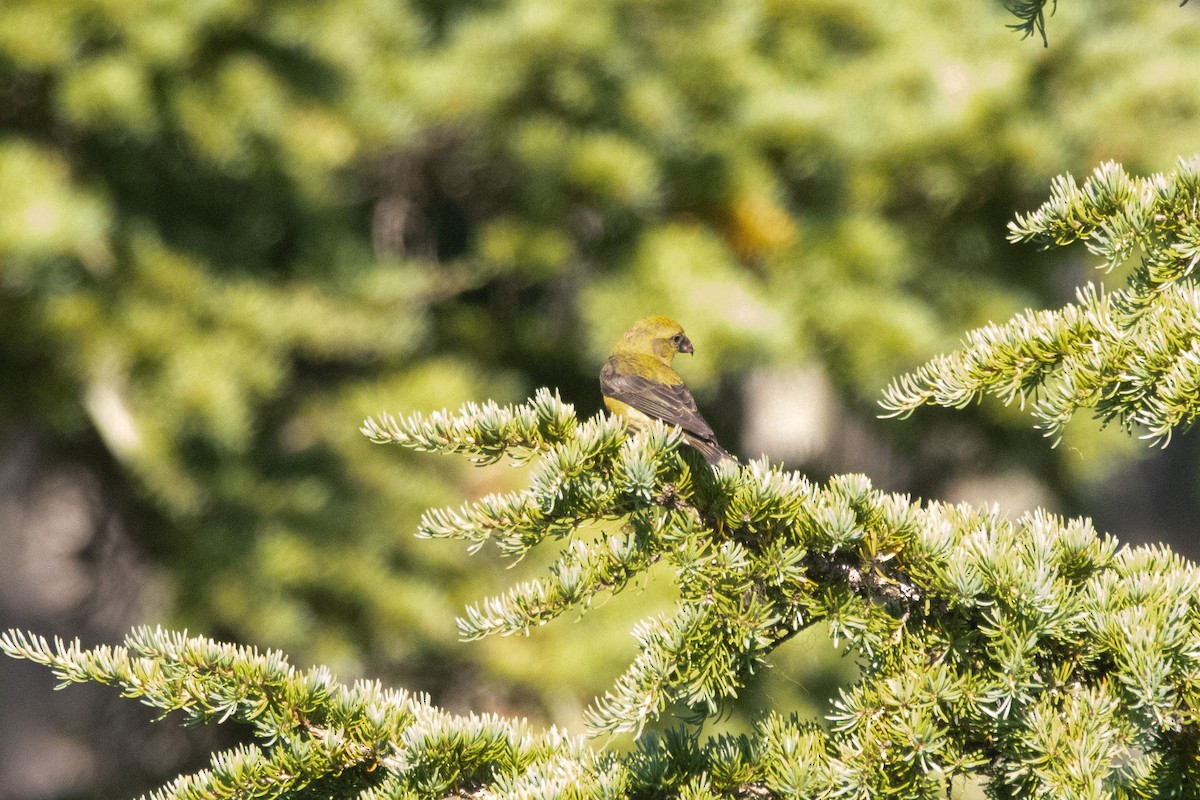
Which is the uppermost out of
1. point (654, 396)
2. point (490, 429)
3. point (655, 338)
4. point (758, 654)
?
point (655, 338)

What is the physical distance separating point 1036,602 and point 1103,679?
19 cm

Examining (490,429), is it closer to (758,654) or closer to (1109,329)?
(758,654)

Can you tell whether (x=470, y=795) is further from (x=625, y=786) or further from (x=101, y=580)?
(x=101, y=580)

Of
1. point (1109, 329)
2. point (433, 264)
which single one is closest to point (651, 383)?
point (1109, 329)

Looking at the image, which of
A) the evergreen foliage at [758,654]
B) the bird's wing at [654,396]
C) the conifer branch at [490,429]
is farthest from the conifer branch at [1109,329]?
the bird's wing at [654,396]

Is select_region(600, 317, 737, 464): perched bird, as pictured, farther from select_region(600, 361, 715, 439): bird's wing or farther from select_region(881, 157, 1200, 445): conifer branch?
select_region(881, 157, 1200, 445): conifer branch

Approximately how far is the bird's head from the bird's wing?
231mm

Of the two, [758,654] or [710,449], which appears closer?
[758,654]

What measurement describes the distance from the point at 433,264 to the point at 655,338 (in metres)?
2.27

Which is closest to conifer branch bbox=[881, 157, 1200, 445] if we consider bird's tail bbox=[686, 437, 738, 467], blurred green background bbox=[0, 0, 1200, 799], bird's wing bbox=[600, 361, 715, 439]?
bird's tail bbox=[686, 437, 738, 467]

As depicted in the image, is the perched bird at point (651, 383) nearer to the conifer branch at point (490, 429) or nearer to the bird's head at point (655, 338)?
the bird's head at point (655, 338)

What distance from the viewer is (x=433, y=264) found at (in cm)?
508

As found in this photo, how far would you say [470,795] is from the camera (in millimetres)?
1627

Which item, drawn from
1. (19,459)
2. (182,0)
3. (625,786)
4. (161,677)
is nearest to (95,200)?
(182,0)
